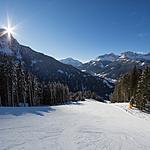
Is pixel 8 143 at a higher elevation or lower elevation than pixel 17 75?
lower

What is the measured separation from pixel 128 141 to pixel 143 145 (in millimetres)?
1279

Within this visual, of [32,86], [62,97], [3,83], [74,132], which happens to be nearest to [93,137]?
[74,132]

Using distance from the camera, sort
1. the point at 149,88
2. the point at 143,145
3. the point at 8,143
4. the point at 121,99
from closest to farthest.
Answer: the point at 8,143, the point at 143,145, the point at 149,88, the point at 121,99

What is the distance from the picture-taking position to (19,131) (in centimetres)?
1908

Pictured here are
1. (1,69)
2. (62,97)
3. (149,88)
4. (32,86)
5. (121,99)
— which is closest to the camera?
(149,88)

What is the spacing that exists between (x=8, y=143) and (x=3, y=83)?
148 feet

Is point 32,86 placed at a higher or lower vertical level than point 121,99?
higher

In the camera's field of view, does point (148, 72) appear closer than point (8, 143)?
No

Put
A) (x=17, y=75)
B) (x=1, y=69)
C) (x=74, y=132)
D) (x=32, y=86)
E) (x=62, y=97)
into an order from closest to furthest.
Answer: (x=74, y=132), (x=1, y=69), (x=17, y=75), (x=32, y=86), (x=62, y=97)

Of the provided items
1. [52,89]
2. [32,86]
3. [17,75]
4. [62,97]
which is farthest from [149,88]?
[62,97]

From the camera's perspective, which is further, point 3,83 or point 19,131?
point 3,83

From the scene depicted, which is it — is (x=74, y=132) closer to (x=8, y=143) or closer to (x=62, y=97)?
(x=8, y=143)

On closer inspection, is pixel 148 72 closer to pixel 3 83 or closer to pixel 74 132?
pixel 3 83

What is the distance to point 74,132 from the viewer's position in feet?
67.8
